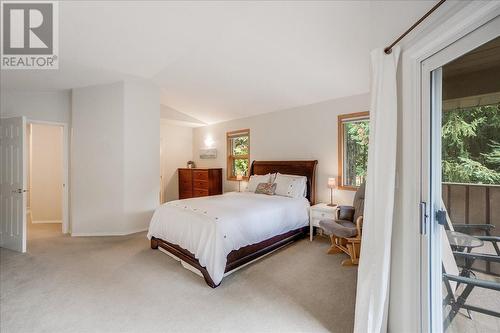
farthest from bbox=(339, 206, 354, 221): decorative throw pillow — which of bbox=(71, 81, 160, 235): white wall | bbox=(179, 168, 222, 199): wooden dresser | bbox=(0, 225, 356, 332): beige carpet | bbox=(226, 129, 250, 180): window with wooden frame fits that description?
bbox=(71, 81, 160, 235): white wall

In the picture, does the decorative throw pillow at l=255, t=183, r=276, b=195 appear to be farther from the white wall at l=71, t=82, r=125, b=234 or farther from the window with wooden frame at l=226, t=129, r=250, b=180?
the white wall at l=71, t=82, r=125, b=234

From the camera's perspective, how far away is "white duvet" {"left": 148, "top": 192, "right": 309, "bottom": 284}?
2451mm

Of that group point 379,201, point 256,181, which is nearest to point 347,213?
point 256,181

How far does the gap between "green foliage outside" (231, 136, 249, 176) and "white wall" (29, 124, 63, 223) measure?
3.87m

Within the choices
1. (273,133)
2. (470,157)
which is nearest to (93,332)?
(470,157)

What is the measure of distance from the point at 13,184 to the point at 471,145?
5381 millimetres

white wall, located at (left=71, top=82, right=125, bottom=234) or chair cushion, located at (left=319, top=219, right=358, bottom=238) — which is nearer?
chair cushion, located at (left=319, top=219, right=358, bottom=238)

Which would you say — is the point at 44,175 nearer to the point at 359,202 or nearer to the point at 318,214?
the point at 318,214

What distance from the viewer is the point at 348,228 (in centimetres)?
298

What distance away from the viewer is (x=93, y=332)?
1.76 meters

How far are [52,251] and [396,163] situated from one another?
4505mm

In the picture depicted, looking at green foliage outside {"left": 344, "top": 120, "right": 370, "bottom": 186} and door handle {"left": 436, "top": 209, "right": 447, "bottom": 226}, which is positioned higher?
green foliage outside {"left": 344, "top": 120, "right": 370, "bottom": 186}

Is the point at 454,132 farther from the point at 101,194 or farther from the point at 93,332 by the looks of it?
the point at 101,194

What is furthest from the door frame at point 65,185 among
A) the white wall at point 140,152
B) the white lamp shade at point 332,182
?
the white lamp shade at point 332,182
